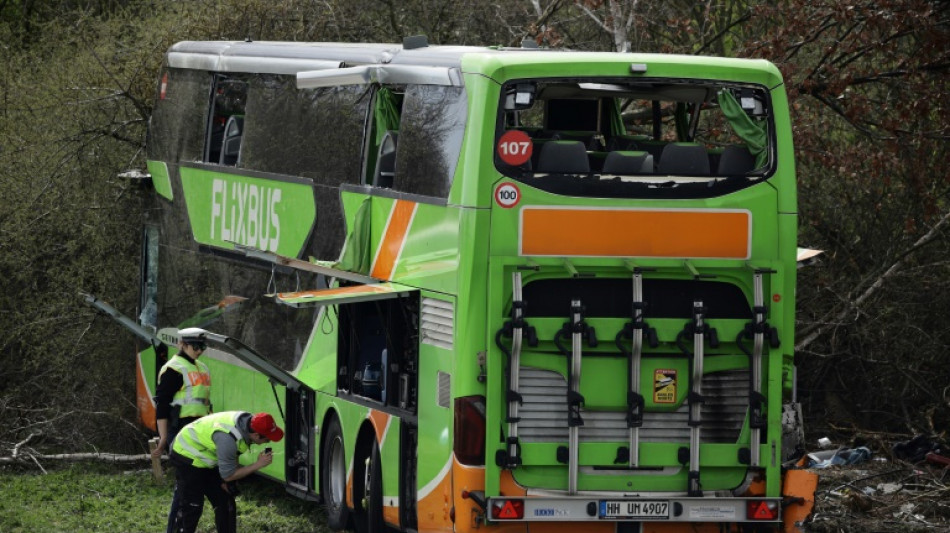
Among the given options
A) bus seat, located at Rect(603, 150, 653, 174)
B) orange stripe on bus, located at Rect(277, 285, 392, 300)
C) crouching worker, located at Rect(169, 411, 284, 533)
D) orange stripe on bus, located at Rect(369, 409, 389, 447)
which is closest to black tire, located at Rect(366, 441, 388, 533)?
orange stripe on bus, located at Rect(369, 409, 389, 447)

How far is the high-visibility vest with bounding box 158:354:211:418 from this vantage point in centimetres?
1401

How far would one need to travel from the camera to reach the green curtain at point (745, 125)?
36.4ft

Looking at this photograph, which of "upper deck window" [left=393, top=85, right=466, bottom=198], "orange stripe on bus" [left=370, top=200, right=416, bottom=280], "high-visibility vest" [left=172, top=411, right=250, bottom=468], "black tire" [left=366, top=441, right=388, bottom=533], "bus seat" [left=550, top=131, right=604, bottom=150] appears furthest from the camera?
"bus seat" [left=550, top=131, right=604, bottom=150]

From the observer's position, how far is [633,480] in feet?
34.9

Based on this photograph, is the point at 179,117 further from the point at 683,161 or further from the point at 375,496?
the point at 683,161

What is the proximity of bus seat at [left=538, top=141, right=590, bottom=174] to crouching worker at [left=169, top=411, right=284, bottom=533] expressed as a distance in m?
2.49

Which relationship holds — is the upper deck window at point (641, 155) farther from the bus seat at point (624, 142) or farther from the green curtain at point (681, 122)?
the green curtain at point (681, 122)

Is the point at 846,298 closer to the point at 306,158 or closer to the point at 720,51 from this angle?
the point at 720,51

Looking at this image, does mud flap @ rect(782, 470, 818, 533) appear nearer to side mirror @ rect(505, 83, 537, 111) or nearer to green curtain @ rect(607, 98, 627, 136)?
side mirror @ rect(505, 83, 537, 111)

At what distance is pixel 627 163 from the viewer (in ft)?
36.1

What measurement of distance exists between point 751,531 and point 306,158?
532 centimetres

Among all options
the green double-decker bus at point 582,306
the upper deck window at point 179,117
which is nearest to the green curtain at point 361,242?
the green double-decker bus at point 582,306

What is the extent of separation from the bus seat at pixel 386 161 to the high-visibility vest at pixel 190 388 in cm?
253

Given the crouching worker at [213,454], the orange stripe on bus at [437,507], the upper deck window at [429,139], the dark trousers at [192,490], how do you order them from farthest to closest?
the dark trousers at [192,490] < the crouching worker at [213,454] < the upper deck window at [429,139] < the orange stripe on bus at [437,507]
